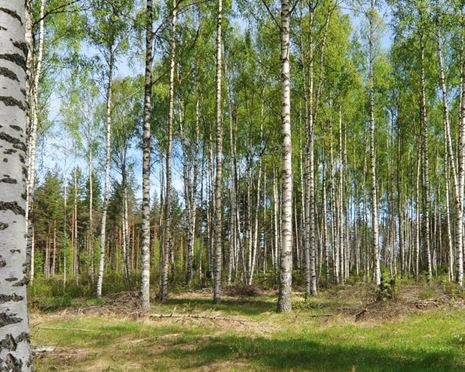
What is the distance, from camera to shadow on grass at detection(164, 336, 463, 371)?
617cm

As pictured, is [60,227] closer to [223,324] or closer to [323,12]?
[323,12]

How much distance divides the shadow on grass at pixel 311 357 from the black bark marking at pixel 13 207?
4429mm

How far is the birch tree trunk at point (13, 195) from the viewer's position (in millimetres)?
2779

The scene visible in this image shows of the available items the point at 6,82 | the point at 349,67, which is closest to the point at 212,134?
the point at 349,67

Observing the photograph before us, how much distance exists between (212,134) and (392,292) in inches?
712

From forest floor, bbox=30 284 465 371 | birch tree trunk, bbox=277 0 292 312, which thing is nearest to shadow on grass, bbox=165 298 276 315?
forest floor, bbox=30 284 465 371

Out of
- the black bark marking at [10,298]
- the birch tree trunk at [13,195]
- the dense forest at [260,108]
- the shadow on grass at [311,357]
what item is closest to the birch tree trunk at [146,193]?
the dense forest at [260,108]

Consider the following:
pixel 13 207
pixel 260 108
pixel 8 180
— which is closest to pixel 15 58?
pixel 8 180

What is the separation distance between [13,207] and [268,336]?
7322mm

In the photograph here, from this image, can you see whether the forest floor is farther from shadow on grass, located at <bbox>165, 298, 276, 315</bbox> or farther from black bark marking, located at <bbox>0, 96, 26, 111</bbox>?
black bark marking, located at <bbox>0, 96, 26, 111</bbox>

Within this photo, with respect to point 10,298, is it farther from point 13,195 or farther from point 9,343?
point 13,195

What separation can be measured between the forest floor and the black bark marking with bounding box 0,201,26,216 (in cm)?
425

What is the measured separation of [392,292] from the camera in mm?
12703

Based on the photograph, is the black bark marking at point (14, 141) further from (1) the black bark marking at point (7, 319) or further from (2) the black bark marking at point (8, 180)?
(1) the black bark marking at point (7, 319)
